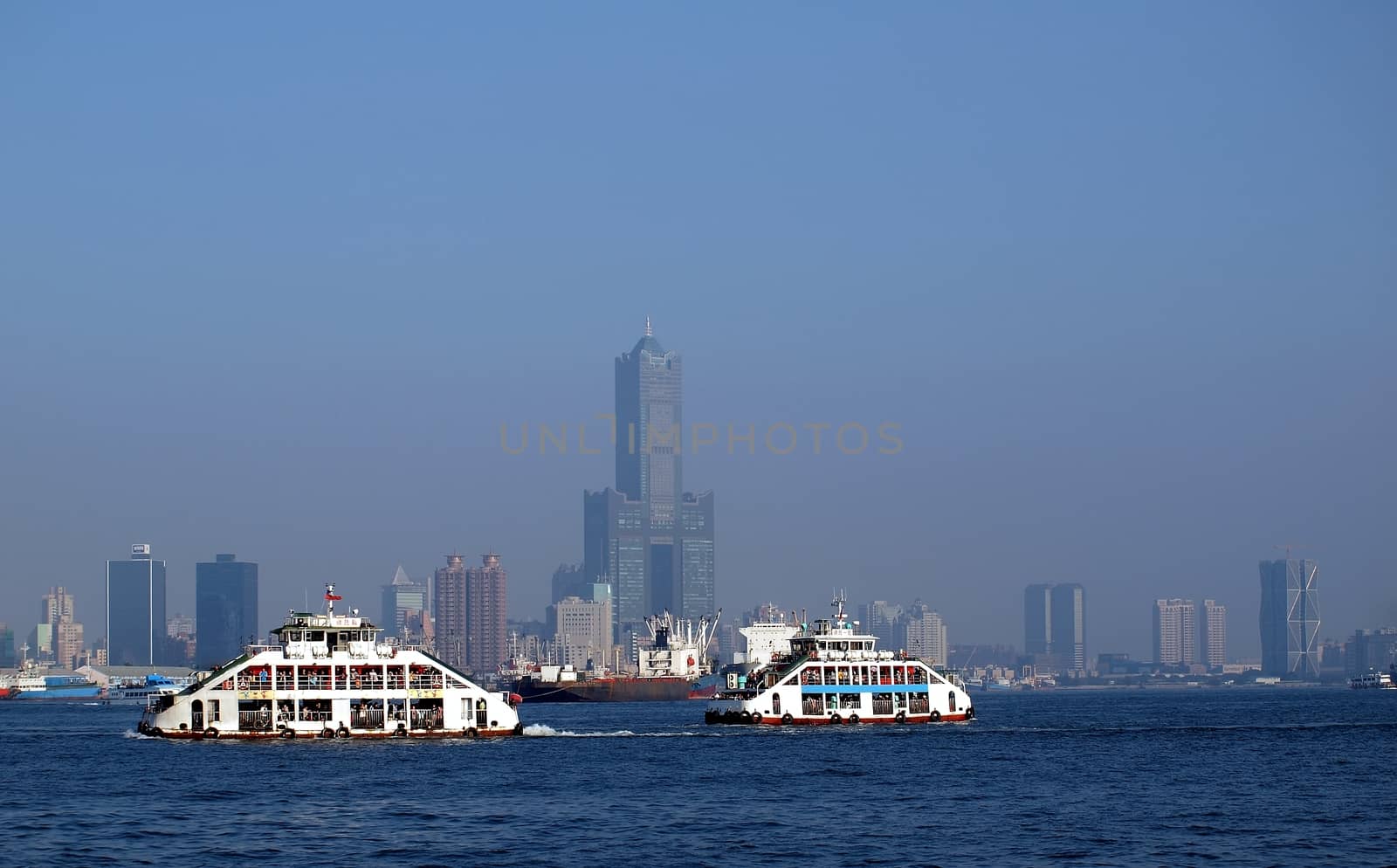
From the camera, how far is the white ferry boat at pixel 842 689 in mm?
153500

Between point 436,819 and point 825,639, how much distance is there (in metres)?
75.3

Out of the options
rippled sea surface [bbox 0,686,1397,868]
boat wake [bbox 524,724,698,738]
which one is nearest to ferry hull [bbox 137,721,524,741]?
rippled sea surface [bbox 0,686,1397,868]

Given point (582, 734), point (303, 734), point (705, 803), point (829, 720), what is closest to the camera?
point (705, 803)

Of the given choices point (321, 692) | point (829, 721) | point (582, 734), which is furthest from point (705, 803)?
point (829, 721)

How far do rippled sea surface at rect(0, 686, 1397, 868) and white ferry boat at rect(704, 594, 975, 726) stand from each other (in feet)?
51.2

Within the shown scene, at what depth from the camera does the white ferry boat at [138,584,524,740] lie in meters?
122

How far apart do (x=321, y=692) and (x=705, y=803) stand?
135ft

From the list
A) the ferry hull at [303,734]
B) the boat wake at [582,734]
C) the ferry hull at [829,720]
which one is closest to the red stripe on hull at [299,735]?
the ferry hull at [303,734]

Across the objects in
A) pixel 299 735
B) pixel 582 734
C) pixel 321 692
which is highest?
pixel 321 692

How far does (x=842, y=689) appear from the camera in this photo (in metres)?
154

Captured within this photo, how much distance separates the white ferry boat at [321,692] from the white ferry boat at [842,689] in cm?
3576

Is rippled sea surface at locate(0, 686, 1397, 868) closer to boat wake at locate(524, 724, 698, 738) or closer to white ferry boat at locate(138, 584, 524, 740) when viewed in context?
white ferry boat at locate(138, 584, 524, 740)

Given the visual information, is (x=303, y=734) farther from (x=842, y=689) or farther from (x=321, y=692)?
(x=842, y=689)

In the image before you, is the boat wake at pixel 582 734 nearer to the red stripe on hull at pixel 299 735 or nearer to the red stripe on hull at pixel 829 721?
the red stripe on hull at pixel 829 721
